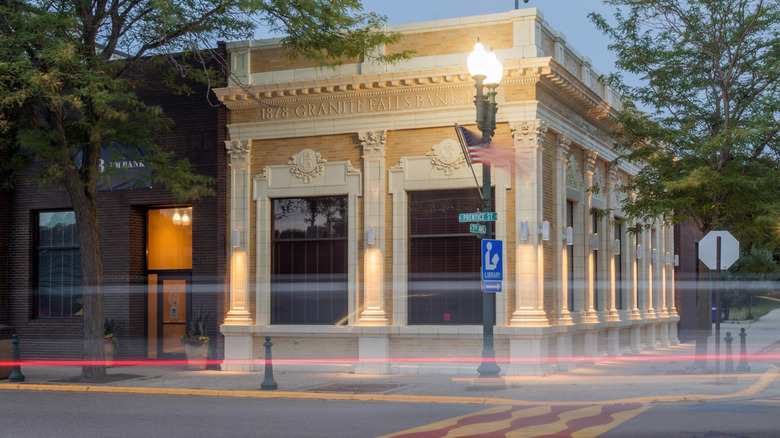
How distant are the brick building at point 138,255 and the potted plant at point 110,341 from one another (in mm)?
225

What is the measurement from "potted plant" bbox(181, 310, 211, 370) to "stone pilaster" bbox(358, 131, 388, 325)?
4.36 meters

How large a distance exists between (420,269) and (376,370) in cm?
266

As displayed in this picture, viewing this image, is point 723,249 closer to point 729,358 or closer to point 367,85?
point 729,358

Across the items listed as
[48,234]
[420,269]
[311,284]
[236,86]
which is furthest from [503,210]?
[48,234]

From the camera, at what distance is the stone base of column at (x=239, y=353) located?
22.5 meters

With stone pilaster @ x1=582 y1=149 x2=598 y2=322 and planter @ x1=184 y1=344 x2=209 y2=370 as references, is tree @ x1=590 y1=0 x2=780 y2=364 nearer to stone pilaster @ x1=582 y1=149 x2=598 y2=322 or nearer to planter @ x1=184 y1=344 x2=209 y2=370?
stone pilaster @ x1=582 y1=149 x2=598 y2=322

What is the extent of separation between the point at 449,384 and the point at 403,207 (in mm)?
5152

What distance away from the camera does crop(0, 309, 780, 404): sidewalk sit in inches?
623

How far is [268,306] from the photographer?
22797mm

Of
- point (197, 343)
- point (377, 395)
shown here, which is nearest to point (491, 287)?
point (377, 395)

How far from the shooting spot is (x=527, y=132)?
2050 centimetres

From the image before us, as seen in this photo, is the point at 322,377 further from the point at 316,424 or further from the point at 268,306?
the point at 316,424

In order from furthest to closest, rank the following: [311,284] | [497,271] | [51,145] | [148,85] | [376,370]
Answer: [148,85]
[311,284]
[376,370]
[51,145]
[497,271]

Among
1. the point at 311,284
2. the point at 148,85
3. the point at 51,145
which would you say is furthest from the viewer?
the point at 148,85
